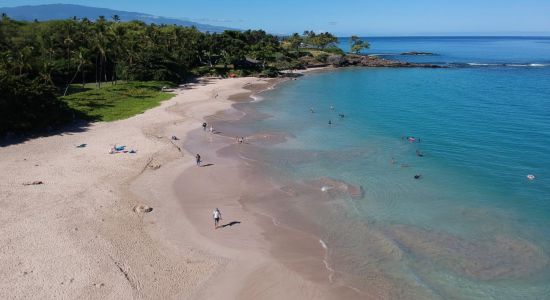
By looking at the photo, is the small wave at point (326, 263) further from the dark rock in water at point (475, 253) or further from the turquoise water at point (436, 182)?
the dark rock in water at point (475, 253)

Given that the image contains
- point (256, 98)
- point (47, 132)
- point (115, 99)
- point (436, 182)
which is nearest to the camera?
point (436, 182)

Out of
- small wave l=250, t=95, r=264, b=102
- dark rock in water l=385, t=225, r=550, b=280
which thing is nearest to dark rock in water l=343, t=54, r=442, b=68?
small wave l=250, t=95, r=264, b=102

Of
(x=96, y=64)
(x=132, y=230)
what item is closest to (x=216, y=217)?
(x=132, y=230)

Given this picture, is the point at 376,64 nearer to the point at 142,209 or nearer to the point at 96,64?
the point at 96,64

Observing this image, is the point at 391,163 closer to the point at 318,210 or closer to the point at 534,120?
the point at 318,210

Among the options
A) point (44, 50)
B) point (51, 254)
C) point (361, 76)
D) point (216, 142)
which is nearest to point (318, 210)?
point (51, 254)
